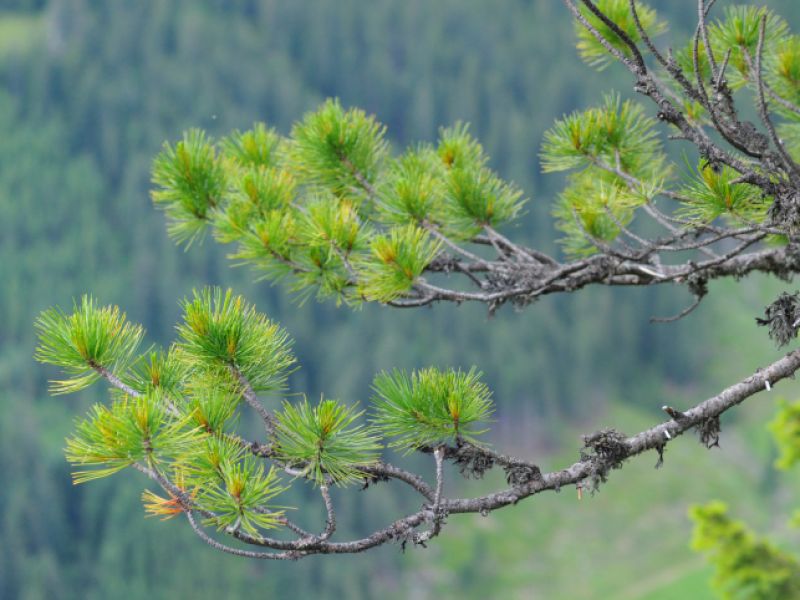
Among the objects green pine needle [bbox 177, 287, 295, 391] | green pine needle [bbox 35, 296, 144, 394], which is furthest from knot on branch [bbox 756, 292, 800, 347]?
green pine needle [bbox 35, 296, 144, 394]

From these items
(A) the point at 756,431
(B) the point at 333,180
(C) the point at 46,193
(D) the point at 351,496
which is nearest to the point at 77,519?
(D) the point at 351,496

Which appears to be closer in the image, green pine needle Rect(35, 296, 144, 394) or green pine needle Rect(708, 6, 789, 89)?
green pine needle Rect(35, 296, 144, 394)

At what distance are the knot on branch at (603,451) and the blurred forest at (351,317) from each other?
2029 inches

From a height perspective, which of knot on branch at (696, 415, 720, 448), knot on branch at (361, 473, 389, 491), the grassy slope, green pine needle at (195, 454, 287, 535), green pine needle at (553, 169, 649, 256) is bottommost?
green pine needle at (195, 454, 287, 535)

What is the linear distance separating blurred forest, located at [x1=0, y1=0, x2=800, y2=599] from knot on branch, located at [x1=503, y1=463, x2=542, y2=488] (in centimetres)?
5152

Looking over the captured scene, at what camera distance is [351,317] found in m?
118

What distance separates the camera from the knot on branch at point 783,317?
14.5 ft

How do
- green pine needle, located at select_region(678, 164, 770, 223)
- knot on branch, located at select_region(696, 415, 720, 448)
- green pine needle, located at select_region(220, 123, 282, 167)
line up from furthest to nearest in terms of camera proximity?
green pine needle, located at select_region(220, 123, 282, 167), green pine needle, located at select_region(678, 164, 770, 223), knot on branch, located at select_region(696, 415, 720, 448)

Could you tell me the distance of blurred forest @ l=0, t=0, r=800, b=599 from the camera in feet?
295

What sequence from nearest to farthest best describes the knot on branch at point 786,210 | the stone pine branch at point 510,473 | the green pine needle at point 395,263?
the stone pine branch at point 510,473, the knot on branch at point 786,210, the green pine needle at point 395,263

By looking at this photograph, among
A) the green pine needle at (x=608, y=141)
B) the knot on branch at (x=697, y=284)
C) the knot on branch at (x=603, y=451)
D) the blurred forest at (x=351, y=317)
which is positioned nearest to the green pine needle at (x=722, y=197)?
the knot on branch at (x=697, y=284)

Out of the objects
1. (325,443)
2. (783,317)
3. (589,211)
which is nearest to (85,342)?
(325,443)

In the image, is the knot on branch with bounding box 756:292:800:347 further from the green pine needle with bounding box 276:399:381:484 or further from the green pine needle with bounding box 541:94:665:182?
the green pine needle with bounding box 276:399:381:484

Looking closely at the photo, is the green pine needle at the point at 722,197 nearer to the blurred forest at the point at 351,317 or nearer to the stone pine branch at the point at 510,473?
the stone pine branch at the point at 510,473
